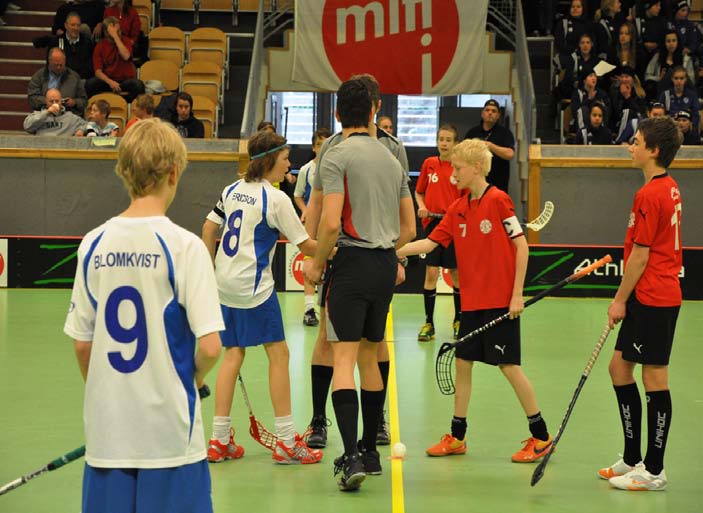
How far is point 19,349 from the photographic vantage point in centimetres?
859

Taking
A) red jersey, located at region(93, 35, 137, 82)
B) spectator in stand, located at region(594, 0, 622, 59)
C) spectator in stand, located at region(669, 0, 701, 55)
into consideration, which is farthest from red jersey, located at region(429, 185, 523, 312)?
spectator in stand, located at region(669, 0, 701, 55)

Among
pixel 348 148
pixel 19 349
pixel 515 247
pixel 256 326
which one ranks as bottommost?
pixel 19 349

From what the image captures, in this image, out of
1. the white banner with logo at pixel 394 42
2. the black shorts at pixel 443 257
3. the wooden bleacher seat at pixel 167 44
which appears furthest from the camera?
the wooden bleacher seat at pixel 167 44

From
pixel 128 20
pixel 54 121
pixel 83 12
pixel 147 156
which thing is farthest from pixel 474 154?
pixel 83 12

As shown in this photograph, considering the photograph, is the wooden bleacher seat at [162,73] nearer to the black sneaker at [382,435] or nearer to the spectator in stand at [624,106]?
the spectator in stand at [624,106]

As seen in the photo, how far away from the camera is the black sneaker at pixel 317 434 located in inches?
233

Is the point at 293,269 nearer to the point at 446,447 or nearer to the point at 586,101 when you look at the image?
the point at 586,101

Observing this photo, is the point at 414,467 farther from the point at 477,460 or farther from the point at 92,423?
the point at 92,423

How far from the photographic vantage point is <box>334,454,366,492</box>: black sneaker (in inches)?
197

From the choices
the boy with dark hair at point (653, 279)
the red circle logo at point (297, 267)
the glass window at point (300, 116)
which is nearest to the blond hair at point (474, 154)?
the boy with dark hair at point (653, 279)

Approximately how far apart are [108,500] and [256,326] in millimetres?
2577

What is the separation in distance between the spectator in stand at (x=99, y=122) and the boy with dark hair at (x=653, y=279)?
29.6ft

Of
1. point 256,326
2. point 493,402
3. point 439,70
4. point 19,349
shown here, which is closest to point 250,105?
point 439,70

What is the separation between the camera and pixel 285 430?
5555 mm
